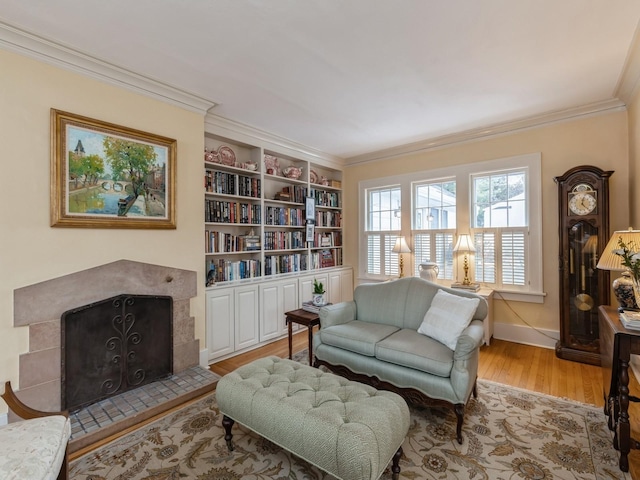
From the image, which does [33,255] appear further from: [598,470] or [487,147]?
[487,147]

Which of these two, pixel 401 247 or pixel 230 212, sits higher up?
pixel 230 212

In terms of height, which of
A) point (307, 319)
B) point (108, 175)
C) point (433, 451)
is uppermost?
point (108, 175)

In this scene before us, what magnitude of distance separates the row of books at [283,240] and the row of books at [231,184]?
1.93 ft

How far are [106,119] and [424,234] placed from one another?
387 cm

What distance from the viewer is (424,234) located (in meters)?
4.44

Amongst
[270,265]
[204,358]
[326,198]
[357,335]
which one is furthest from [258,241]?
[357,335]

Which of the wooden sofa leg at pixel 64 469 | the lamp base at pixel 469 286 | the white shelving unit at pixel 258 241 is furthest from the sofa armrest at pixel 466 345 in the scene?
the white shelving unit at pixel 258 241

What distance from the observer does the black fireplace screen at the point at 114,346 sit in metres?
2.28

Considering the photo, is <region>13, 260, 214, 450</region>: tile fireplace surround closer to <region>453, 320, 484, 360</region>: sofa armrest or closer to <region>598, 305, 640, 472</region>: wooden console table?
<region>453, 320, 484, 360</region>: sofa armrest

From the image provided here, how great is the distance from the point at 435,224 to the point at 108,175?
383 centimetres

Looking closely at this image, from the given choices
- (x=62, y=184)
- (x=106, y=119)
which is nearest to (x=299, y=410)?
(x=62, y=184)

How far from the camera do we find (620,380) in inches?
71.5

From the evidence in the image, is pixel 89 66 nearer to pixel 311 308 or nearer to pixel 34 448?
pixel 34 448

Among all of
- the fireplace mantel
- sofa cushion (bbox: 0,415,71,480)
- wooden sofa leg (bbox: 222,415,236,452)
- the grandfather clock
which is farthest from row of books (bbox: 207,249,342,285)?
the grandfather clock
